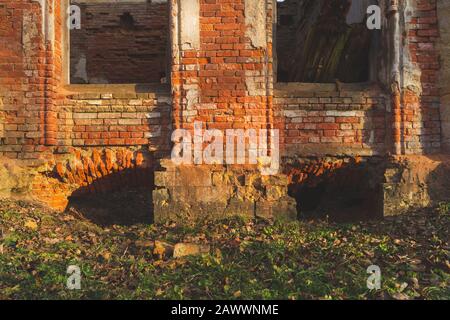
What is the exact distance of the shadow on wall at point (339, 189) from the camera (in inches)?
199

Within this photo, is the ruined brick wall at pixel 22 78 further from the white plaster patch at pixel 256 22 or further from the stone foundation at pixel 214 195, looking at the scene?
the white plaster patch at pixel 256 22

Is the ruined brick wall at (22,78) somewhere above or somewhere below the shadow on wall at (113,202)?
above

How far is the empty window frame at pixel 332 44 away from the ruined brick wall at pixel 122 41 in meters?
2.65

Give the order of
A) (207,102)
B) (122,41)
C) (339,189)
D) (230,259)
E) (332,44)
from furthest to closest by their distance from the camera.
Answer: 1. (122,41)
2. (332,44)
3. (339,189)
4. (207,102)
5. (230,259)

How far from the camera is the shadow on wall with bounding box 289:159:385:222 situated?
5043mm

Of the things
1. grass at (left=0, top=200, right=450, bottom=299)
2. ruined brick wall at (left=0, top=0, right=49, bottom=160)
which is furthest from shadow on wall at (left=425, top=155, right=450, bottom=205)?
ruined brick wall at (left=0, top=0, right=49, bottom=160)

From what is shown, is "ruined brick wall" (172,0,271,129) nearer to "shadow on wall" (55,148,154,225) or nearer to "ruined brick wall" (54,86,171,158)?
"ruined brick wall" (54,86,171,158)

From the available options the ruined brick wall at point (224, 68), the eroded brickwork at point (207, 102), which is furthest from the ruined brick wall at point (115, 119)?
the ruined brick wall at point (224, 68)

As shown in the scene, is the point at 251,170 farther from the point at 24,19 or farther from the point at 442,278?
the point at 24,19

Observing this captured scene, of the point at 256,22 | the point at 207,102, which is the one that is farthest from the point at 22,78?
the point at 256,22

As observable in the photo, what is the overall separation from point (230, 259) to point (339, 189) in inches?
98.5

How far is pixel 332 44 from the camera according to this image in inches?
263

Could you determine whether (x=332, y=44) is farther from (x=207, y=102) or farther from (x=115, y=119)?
(x=115, y=119)
